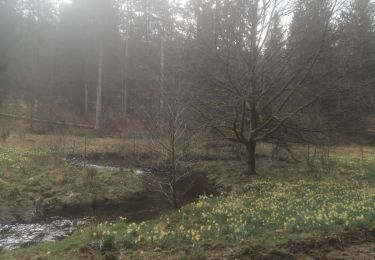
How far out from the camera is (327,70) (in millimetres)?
20875

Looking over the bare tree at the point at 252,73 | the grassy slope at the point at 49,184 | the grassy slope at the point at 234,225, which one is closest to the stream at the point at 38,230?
the grassy slope at the point at 49,184

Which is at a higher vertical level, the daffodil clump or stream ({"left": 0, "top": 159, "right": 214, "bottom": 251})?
the daffodil clump

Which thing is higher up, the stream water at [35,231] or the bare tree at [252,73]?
the bare tree at [252,73]

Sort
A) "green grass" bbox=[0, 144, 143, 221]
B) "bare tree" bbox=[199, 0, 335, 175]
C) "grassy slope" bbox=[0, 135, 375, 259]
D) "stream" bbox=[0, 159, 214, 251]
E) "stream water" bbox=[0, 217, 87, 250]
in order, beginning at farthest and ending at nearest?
"bare tree" bbox=[199, 0, 335, 175] → "green grass" bbox=[0, 144, 143, 221] → "stream" bbox=[0, 159, 214, 251] → "stream water" bbox=[0, 217, 87, 250] → "grassy slope" bbox=[0, 135, 375, 259]

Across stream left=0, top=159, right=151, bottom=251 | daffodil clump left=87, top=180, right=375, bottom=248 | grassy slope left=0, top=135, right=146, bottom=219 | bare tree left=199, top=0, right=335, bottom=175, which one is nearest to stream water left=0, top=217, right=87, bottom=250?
stream left=0, top=159, right=151, bottom=251

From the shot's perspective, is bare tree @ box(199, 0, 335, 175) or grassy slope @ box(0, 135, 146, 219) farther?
bare tree @ box(199, 0, 335, 175)

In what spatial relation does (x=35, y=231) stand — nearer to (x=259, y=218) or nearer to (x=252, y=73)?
(x=259, y=218)

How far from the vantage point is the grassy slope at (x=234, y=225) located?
368 inches

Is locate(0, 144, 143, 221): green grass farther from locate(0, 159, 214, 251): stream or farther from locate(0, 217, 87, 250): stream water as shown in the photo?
locate(0, 217, 87, 250): stream water

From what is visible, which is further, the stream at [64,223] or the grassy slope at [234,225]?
the stream at [64,223]

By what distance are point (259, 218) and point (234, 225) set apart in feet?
3.28

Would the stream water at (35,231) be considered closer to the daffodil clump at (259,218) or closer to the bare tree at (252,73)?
the daffodil clump at (259,218)

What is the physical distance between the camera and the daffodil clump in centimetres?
996

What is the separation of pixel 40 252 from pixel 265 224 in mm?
5585
